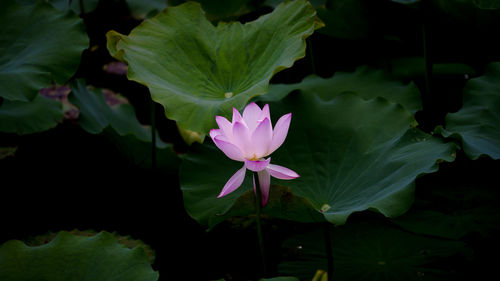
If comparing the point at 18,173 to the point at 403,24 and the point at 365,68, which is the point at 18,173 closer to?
the point at 365,68

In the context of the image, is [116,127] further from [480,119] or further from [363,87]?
[480,119]

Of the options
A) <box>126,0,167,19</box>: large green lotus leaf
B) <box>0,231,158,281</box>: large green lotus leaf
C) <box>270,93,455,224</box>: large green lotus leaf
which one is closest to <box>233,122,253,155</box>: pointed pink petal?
<box>270,93,455,224</box>: large green lotus leaf

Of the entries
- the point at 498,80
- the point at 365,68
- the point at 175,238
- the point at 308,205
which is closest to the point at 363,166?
the point at 308,205

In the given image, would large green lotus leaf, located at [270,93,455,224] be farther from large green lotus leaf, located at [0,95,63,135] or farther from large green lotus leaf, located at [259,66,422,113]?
large green lotus leaf, located at [0,95,63,135]

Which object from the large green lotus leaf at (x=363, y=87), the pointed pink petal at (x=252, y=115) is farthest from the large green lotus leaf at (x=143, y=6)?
the pointed pink petal at (x=252, y=115)

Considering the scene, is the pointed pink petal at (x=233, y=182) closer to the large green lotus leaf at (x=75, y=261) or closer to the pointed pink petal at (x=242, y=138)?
the pointed pink petal at (x=242, y=138)
